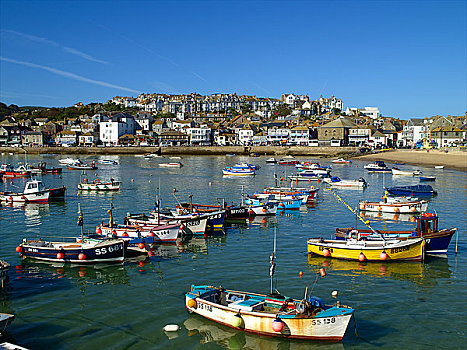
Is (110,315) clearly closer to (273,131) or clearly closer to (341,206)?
(341,206)

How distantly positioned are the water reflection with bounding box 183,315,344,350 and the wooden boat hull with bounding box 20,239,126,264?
7.79 metres

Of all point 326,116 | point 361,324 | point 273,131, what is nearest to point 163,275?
point 361,324

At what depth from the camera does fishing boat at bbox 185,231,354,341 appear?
13414mm

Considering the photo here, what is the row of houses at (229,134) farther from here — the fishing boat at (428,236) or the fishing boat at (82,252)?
the fishing boat at (82,252)

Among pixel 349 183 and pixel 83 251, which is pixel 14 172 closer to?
pixel 349 183

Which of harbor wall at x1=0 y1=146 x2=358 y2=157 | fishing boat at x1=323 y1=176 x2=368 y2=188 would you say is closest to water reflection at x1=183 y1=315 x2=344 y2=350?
fishing boat at x1=323 y1=176 x2=368 y2=188

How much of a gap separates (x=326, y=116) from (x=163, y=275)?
188465 mm

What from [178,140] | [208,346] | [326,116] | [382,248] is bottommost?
[208,346]

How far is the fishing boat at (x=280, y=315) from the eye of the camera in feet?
44.0

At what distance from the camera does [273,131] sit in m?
154

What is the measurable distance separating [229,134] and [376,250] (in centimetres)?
14166

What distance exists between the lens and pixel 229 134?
162 metres

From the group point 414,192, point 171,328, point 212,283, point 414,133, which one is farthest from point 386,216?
point 414,133

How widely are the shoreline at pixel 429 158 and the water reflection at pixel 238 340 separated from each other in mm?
76588
